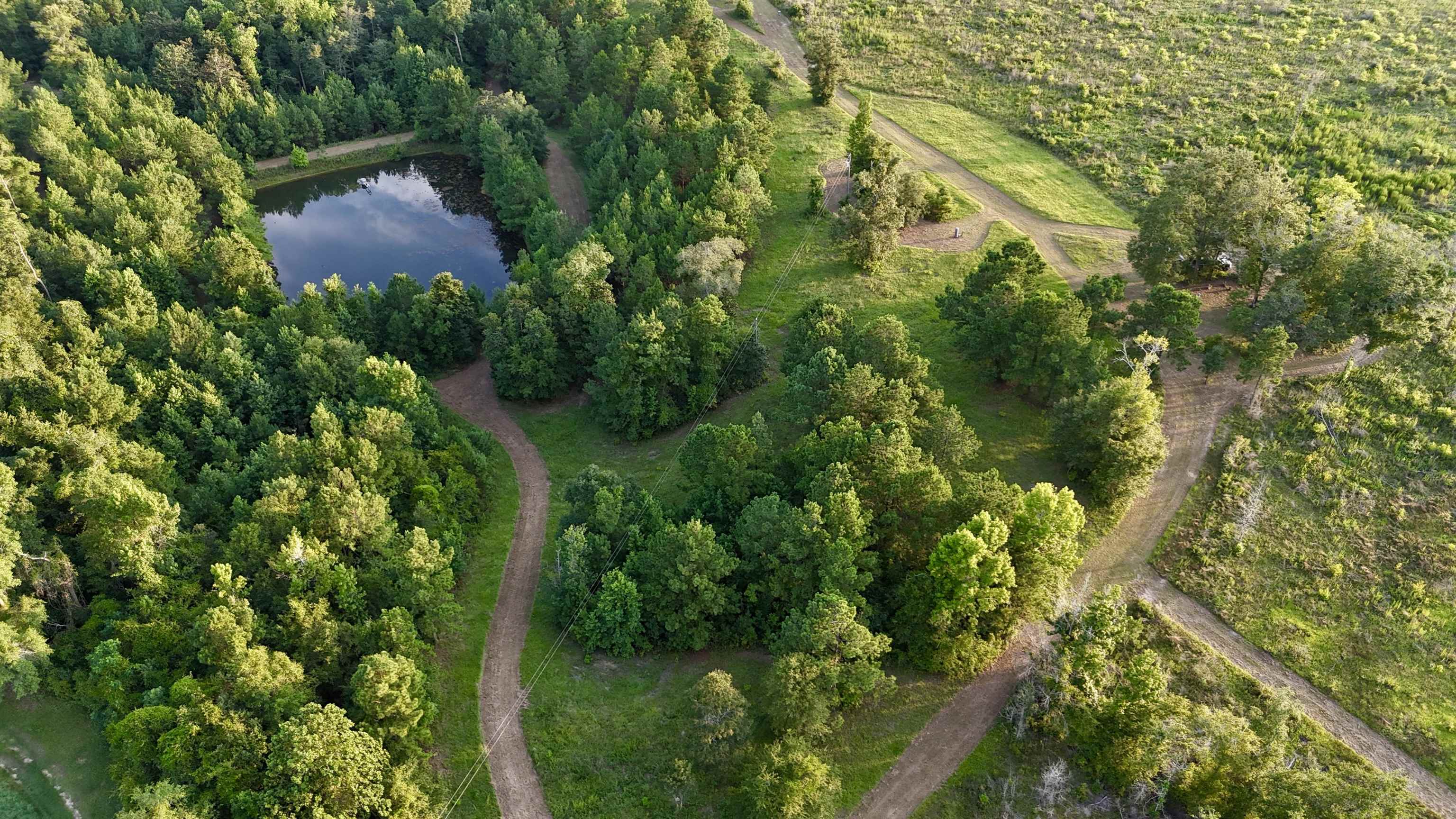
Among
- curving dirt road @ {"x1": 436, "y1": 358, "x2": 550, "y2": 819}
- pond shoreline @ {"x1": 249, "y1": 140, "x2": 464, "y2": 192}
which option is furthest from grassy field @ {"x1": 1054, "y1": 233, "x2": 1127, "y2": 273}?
pond shoreline @ {"x1": 249, "y1": 140, "x2": 464, "y2": 192}

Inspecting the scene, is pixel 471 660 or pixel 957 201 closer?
pixel 471 660

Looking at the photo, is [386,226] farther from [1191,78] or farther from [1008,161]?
[1191,78]

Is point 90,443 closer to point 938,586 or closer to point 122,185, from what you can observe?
point 122,185

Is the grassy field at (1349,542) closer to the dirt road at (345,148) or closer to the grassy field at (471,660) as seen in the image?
the grassy field at (471,660)

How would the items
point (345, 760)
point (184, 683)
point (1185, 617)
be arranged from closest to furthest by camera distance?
point (345, 760) < point (184, 683) < point (1185, 617)

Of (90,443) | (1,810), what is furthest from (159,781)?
(90,443)

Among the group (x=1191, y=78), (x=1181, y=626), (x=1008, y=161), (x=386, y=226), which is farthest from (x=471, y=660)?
(x=1191, y=78)

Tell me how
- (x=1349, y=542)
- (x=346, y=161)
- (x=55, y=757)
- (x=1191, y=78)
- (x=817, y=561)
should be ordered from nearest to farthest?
1. (x=55, y=757)
2. (x=817, y=561)
3. (x=1349, y=542)
4. (x=1191, y=78)
5. (x=346, y=161)
